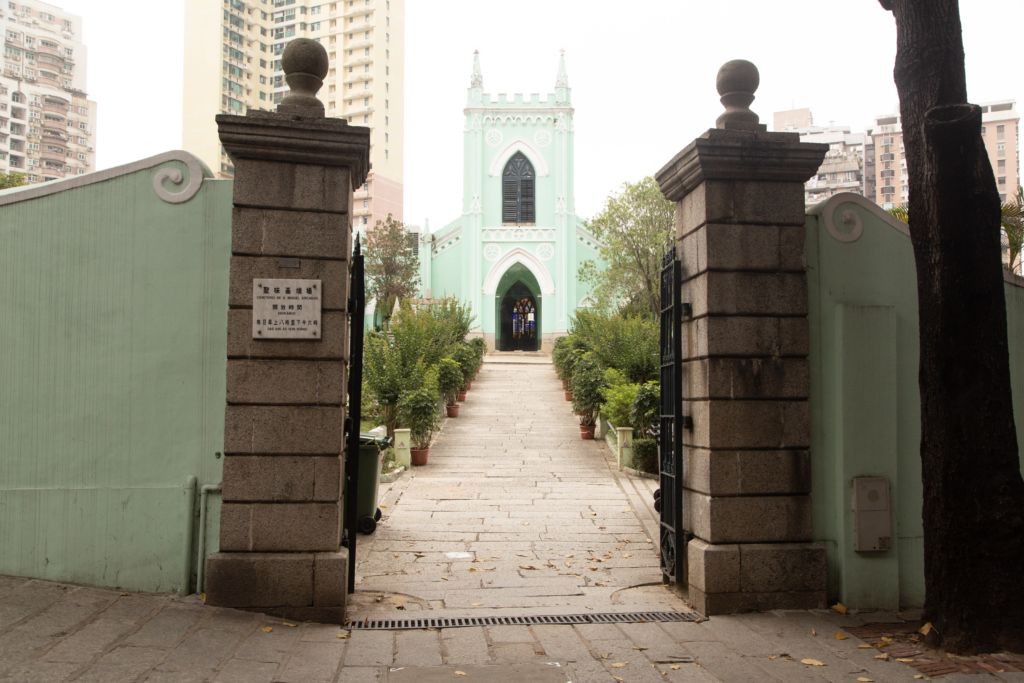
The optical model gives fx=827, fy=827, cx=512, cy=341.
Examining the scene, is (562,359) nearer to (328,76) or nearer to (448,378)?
(448,378)

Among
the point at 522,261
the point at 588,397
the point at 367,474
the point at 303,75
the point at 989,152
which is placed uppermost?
the point at 989,152

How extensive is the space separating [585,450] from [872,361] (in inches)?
363

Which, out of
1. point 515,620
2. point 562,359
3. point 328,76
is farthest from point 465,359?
point 328,76

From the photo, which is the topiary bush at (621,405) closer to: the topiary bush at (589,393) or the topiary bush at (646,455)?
the topiary bush at (646,455)

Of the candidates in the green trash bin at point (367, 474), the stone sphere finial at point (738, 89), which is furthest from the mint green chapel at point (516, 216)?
the stone sphere finial at point (738, 89)

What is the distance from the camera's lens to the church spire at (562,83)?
129 ft

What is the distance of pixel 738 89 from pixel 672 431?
2.52 m

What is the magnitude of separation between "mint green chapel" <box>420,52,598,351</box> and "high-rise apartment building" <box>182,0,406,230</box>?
3453 cm

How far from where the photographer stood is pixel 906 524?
5.71 metres

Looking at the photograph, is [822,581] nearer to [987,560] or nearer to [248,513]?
[987,560]

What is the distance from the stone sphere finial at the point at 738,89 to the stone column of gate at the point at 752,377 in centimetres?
10

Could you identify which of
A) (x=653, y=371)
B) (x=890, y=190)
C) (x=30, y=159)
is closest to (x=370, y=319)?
(x=653, y=371)

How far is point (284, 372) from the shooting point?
209 inches

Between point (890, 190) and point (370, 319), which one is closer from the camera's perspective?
point (370, 319)
